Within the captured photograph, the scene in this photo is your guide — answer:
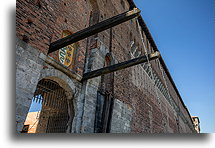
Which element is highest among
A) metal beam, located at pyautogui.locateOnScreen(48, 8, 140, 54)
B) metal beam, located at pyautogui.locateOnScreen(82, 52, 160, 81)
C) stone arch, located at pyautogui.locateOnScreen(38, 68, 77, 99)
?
metal beam, located at pyautogui.locateOnScreen(48, 8, 140, 54)

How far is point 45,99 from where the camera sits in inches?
160

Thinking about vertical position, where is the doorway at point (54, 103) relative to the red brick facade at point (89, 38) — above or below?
below

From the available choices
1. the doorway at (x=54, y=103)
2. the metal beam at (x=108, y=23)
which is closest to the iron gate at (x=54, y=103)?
the doorway at (x=54, y=103)

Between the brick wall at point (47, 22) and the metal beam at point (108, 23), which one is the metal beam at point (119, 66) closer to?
the brick wall at point (47, 22)

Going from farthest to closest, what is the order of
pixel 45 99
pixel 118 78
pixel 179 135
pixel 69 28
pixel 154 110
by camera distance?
pixel 154 110, pixel 118 78, pixel 69 28, pixel 45 99, pixel 179 135

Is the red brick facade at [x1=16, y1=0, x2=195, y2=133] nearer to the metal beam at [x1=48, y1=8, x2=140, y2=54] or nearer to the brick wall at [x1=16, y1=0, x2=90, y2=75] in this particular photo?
the brick wall at [x1=16, y1=0, x2=90, y2=75]

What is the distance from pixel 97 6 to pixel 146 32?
21.2 ft

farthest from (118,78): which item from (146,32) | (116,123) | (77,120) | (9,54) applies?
(146,32)

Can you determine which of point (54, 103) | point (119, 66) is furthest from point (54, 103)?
point (119, 66)

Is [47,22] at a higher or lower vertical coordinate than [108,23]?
higher

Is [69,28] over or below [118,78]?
over

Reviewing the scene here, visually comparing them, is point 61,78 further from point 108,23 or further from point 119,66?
point 108,23

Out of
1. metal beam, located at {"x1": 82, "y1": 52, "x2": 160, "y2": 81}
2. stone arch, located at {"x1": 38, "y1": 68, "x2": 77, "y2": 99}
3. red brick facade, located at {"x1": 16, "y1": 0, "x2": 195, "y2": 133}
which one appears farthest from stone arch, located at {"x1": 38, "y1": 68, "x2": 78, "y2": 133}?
metal beam, located at {"x1": 82, "y1": 52, "x2": 160, "y2": 81}

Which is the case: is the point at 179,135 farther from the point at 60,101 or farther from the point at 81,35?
Answer: the point at 60,101
